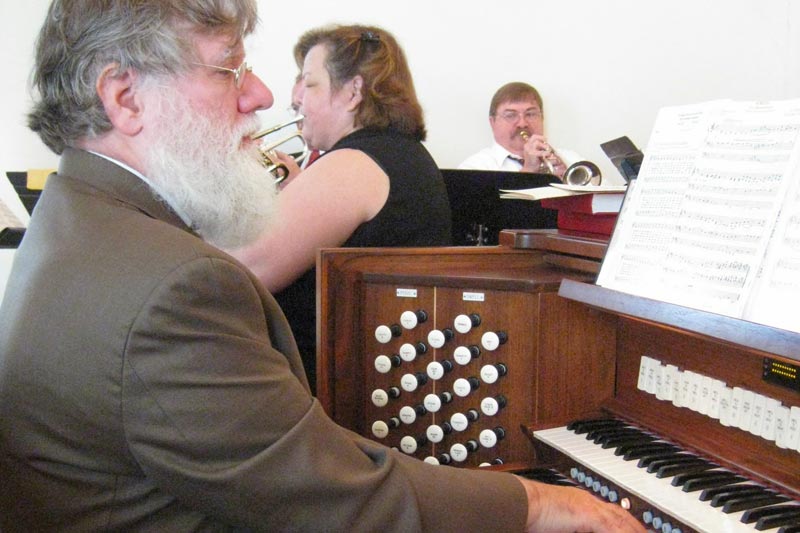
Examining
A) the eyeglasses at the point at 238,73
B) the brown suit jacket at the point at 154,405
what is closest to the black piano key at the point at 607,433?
the brown suit jacket at the point at 154,405

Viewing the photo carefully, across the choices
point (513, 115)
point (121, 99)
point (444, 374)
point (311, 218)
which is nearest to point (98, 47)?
point (121, 99)

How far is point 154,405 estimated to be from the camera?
0.98 meters

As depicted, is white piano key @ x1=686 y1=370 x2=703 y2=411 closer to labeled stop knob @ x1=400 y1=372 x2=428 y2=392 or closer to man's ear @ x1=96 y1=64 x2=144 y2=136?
labeled stop knob @ x1=400 y1=372 x2=428 y2=392

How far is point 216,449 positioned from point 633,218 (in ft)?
2.80

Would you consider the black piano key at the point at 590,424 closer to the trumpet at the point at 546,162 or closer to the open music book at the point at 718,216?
the open music book at the point at 718,216

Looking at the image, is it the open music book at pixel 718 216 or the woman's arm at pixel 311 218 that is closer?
the open music book at pixel 718 216

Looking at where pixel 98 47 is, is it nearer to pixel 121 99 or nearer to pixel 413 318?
pixel 121 99

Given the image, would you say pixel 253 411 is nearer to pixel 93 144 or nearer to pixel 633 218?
pixel 93 144

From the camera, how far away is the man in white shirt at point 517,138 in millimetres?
4375

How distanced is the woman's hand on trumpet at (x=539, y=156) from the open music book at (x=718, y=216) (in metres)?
2.88

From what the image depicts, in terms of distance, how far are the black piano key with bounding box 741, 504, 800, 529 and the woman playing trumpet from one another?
3.32 feet

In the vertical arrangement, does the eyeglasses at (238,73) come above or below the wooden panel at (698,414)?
above

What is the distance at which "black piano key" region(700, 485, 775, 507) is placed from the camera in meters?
1.26

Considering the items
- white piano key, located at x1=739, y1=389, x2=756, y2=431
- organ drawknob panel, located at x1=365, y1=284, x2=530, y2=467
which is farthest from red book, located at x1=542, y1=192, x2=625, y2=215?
white piano key, located at x1=739, y1=389, x2=756, y2=431
